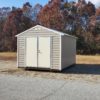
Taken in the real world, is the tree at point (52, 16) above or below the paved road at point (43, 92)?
above

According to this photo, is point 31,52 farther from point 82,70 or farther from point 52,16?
point 52,16

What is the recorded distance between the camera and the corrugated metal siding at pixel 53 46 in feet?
50.3

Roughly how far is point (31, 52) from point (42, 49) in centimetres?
72

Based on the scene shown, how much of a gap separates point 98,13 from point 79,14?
282 cm

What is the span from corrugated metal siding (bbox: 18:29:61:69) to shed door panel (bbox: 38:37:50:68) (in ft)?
0.93

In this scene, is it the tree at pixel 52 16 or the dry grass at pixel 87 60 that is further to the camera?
the tree at pixel 52 16

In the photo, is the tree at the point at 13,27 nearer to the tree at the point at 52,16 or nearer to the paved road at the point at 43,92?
the tree at the point at 52,16

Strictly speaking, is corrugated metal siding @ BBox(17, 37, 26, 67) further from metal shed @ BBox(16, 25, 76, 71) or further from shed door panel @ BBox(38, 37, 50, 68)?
shed door panel @ BBox(38, 37, 50, 68)

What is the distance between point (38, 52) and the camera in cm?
1568

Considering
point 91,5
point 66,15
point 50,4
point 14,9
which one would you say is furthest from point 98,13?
point 14,9

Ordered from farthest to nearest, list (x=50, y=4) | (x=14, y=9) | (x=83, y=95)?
1. (x=14, y=9)
2. (x=50, y=4)
3. (x=83, y=95)

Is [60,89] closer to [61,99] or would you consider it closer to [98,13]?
[61,99]

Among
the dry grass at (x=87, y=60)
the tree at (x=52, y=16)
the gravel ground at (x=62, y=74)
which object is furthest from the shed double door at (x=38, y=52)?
the tree at (x=52, y=16)

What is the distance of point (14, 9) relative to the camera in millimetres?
45875
